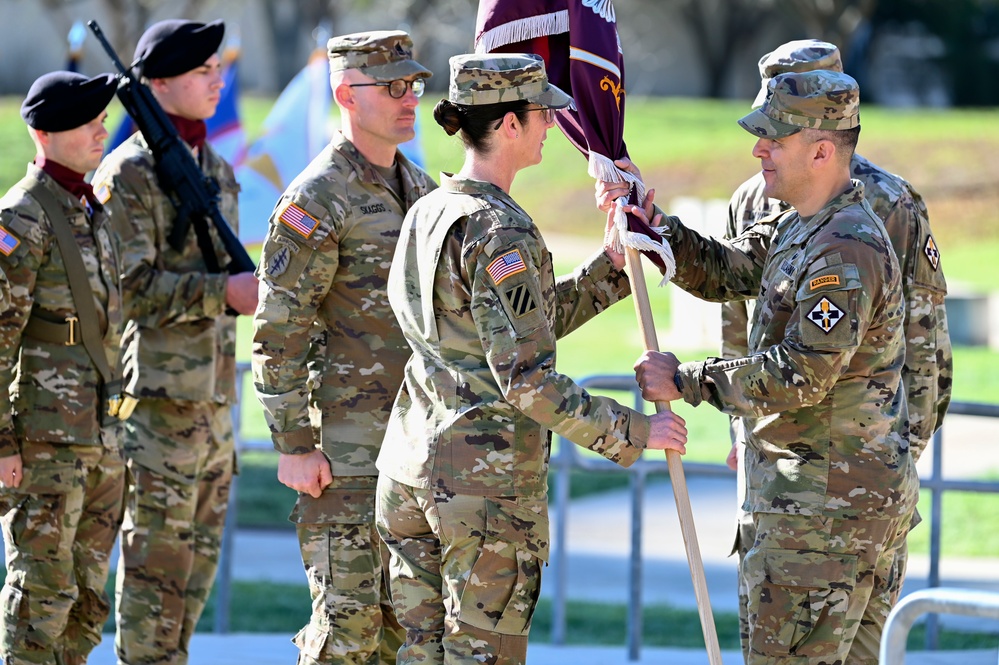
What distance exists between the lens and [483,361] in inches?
166

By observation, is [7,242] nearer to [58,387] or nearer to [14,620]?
[58,387]

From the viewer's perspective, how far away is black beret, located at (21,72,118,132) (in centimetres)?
561

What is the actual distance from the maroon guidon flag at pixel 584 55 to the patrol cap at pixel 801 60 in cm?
57

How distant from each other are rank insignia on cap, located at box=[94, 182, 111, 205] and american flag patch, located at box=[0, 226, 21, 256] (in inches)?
23.5

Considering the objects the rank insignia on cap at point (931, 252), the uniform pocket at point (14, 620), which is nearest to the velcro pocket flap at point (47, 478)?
the uniform pocket at point (14, 620)

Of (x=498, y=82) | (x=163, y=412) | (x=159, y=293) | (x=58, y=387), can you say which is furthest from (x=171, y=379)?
(x=498, y=82)

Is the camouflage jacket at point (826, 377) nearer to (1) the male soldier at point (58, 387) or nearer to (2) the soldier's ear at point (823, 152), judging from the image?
(2) the soldier's ear at point (823, 152)

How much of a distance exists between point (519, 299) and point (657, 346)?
754mm

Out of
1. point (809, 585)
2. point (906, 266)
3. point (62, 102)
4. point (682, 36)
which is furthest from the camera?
point (682, 36)

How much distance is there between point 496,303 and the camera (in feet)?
13.4

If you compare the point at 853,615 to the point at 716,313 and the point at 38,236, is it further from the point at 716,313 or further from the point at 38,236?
the point at 716,313

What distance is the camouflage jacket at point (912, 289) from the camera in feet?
17.4

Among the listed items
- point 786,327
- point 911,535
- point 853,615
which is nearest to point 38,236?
point 786,327

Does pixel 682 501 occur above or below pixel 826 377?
below
